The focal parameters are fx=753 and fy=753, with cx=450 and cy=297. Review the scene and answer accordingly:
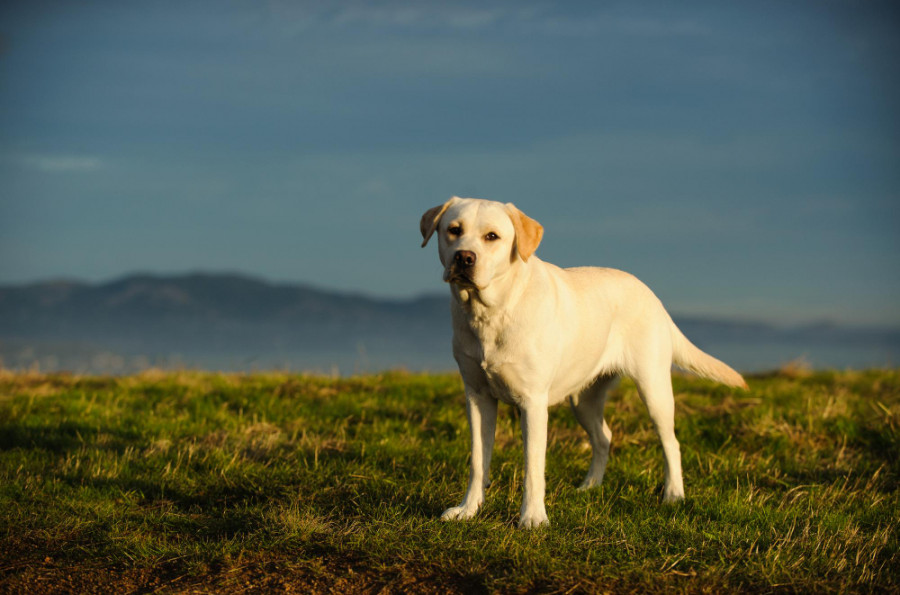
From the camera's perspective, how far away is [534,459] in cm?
498

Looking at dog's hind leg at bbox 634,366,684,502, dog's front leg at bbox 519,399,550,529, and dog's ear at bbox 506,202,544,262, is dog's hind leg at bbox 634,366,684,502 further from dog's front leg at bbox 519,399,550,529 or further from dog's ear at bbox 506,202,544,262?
dog's ear at bbox 506,202,544,262

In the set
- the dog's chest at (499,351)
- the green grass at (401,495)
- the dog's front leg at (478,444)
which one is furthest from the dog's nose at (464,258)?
the green grass at (401,495)

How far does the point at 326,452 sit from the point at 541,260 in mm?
2796

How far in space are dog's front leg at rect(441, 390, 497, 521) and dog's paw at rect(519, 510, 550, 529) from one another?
38cm

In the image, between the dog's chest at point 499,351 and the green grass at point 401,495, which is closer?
the green grass at point 401,495

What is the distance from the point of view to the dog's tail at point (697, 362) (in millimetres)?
6414

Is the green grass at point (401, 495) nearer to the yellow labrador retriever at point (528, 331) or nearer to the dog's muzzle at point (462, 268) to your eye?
the yellow labrador retriever at point (528, 331)

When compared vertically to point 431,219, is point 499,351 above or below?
below

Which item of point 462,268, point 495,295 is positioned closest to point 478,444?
point 495,295

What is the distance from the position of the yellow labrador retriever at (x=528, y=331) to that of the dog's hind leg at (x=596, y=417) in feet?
0.82

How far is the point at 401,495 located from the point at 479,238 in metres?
2.21

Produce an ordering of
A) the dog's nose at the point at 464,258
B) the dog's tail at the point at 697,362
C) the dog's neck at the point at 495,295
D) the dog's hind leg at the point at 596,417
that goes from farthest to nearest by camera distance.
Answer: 1. the dog's tail at the point at 697,362
2. the dog's hind leg at the point at 596,417
3. the dog's neck at the point at 495,295
4. the dog's nose at the point at 464,258

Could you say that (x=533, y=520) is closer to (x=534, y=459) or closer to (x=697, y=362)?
(x=534, y=459)

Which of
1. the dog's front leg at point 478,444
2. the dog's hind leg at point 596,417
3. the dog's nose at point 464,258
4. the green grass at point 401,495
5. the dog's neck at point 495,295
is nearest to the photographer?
the green grass at point 401,495
